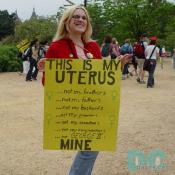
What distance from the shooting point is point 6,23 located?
71688 millimetres

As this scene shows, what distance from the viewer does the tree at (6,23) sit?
70.7m

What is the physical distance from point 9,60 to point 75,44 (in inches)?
764

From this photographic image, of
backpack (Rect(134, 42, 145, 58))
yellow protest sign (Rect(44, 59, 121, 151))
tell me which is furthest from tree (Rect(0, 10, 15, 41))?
yellow protest sign (Rect(44, 59, 121, 151))

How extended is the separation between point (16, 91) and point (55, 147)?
1053cm

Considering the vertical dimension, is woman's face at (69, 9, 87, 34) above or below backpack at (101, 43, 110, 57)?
above

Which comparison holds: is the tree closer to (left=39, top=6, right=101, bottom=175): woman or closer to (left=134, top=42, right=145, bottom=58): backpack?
(left=134, top=42, right=145, bottom=58): backpack

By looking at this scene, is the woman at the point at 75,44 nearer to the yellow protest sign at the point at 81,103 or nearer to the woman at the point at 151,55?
the yellow protest sign at the point at 81,103

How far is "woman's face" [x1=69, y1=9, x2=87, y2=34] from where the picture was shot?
4711mm

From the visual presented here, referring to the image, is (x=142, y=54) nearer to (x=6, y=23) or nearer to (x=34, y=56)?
(x=34, y=56)

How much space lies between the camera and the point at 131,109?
11141 mm

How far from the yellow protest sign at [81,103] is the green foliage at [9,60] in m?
19.4

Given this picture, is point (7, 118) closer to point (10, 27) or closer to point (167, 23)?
point (167, 23)

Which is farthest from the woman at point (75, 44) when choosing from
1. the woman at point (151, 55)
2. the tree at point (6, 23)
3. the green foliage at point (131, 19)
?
the tree at point (6, 23)

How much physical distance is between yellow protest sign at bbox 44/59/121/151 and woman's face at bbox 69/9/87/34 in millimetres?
420
